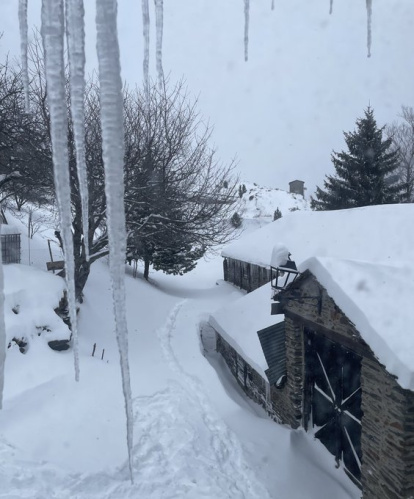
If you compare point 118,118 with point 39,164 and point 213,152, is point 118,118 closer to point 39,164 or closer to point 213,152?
point 39,164

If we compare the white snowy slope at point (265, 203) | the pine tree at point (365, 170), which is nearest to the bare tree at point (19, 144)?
the pine tree at point (365, 170)

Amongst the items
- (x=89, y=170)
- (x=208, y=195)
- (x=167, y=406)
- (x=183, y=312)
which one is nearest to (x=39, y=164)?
(x=89, y=170)

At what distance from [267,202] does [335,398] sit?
50.7 metres

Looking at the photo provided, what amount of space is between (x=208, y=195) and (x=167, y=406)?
7963 mm

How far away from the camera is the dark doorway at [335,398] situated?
6504 mm

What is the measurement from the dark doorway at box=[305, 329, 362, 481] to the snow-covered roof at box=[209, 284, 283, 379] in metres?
1.30

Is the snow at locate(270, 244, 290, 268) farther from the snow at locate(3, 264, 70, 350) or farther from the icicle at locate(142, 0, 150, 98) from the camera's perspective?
the snow at locate(3, 264, 70, 350)

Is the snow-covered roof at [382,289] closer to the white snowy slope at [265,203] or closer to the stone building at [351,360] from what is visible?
the stone building at [351,360]

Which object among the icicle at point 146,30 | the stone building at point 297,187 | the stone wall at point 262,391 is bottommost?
the stone wall at point 262,391

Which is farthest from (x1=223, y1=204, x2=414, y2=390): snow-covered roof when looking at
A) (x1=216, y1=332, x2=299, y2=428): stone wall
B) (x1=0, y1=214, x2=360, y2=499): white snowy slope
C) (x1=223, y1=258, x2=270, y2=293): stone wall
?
(x1=223, y1=258, x2=270, y2=293): stone wall

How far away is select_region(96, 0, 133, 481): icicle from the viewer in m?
2.59

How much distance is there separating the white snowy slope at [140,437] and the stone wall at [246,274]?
9898mm

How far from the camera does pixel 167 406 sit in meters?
8.34

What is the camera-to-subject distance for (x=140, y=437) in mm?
7117
